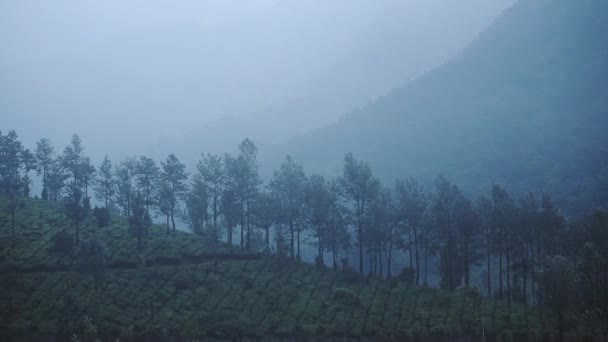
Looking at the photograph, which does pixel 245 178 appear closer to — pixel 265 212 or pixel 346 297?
pixel 265 212

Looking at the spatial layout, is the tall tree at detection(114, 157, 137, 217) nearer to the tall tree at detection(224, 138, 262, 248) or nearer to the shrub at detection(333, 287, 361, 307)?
the tall tree at detection(224, 138, 262, 248)

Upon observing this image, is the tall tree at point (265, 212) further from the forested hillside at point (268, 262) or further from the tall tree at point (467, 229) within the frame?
the tall tree at point (467, 229)

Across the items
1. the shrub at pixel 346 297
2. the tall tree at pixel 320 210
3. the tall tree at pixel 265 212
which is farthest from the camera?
the tall tree at pixel 265 212

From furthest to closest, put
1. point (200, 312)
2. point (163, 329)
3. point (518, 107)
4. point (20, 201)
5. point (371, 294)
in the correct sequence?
point (518, 107) < point (20, 201) < point (371, 294) < point (200, 312) < point (163, 329)

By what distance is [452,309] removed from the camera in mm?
50188

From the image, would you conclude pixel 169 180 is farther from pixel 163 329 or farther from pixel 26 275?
pixel 163 329

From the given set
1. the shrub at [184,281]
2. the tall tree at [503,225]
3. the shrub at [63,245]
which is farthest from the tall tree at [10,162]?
the tall tree at [503,225]

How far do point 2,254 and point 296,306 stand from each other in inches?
1431

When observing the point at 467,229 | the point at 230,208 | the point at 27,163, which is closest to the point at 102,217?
the point at 230,208

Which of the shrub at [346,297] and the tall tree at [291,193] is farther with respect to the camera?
the tall tree at [291,193]

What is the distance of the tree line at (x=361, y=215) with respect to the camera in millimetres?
58969

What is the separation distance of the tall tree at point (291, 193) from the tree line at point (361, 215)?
0.16 metres

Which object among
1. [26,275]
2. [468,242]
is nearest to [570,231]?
[468,242]

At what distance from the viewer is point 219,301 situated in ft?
169
